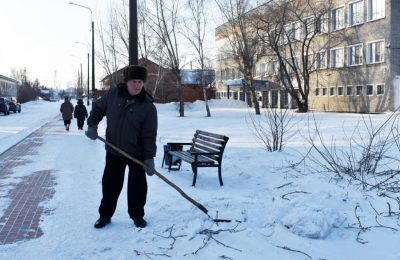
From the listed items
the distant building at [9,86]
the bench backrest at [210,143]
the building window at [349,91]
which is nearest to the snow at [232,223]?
the bench backrest at [210,143]

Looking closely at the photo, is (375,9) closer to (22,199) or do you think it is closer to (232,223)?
(22,199)

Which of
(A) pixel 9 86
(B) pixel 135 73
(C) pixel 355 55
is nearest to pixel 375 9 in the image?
(C) pixel 355 55

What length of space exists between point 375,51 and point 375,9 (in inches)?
117

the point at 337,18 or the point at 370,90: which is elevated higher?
the point at 337,18

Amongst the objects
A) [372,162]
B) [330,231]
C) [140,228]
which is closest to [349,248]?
[330,231]

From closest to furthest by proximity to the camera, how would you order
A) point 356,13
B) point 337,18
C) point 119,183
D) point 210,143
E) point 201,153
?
point 119,183
point 201,153
point 210,143
point 356,13
point 337,18

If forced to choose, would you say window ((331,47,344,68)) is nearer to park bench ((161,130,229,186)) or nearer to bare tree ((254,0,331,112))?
bare tree ((254,0,331,112))

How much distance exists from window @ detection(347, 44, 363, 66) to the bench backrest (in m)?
30.4

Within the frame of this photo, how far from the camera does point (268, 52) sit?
39875 millimetres

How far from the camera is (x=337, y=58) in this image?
39.8 metres

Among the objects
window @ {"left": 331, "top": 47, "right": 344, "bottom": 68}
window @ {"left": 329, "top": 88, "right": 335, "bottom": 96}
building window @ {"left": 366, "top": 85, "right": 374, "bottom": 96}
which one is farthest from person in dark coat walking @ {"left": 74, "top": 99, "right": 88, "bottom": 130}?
window @ {"left": 329, "top": 88, "right": 335, "bottom": 96}

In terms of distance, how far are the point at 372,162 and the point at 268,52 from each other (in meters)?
32.7

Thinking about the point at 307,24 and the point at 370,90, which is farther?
the point at 307,24

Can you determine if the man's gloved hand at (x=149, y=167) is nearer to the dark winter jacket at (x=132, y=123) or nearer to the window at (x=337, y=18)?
the dark winter jacket at (x=132, y=123)
